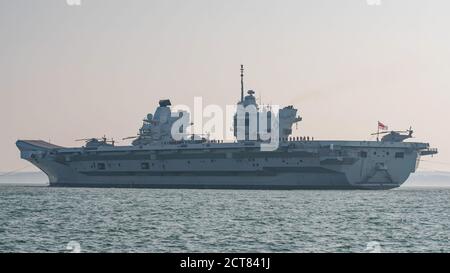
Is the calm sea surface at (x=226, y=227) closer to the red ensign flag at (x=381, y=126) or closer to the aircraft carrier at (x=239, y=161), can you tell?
the aircraft carrier at (x=239, y=161)

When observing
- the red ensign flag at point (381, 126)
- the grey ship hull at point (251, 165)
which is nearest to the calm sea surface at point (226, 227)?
Answer: the grey ship hull at point (251, 165)

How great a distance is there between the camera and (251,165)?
67250 millimetres

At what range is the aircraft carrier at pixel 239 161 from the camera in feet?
209

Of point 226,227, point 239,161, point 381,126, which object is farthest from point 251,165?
point 226,227

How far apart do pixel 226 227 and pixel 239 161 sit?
3704 centimetres

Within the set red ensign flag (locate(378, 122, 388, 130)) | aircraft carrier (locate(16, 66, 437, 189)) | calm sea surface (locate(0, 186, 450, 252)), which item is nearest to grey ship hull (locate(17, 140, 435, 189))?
aircraft carrier (locate(16, 66, 437, 189))

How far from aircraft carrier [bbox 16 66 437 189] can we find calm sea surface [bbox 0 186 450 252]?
17513 mm

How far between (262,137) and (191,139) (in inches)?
381

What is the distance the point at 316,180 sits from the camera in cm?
6512

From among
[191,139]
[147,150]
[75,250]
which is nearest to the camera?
[75,250]

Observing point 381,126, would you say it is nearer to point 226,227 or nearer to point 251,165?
point 251,165
